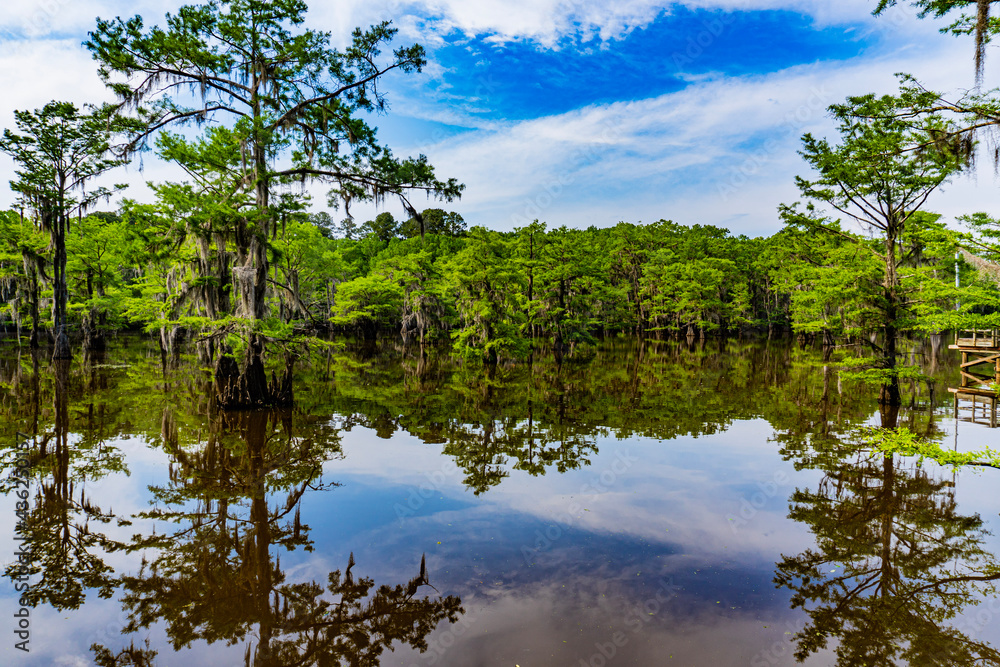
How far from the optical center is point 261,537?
6676 mm

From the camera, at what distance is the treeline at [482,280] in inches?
598

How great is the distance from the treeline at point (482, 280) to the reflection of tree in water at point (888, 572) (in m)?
4.25

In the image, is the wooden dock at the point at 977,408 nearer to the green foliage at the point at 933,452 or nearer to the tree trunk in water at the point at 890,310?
the tree trunk in water at the point at 890,310

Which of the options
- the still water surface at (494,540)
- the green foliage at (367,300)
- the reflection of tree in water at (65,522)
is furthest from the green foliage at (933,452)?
the green foliage at (367,300)

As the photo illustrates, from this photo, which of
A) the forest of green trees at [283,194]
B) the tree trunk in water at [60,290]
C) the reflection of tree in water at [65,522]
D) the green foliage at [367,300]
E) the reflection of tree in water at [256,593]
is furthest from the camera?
the green foliage at [367,300]

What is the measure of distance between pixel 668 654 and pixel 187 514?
22.4 feet

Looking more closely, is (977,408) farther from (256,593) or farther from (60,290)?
(60,290)

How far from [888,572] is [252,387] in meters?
14.3

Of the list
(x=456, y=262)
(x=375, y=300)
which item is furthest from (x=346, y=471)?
(x=375, y=300)

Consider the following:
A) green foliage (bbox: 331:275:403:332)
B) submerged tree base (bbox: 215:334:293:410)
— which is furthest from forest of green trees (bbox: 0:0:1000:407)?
green foliage (bbox: 331:275:403:332)

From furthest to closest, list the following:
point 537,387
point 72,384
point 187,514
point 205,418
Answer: point 537,387, point 72,384, point 205,418, point 187,514

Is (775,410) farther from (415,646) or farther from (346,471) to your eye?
(415,646)

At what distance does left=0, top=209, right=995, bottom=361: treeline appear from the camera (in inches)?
598

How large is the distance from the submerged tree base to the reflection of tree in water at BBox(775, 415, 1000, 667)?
42.9ft
